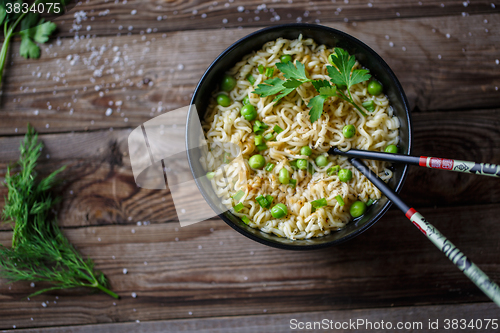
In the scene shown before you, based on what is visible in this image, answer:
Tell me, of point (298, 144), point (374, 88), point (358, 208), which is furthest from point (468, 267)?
point (374, 88)

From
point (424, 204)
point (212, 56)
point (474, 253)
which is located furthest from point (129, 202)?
point (474, 253)

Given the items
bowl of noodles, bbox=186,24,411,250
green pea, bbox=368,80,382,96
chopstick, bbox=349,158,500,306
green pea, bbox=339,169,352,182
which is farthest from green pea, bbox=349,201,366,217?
green pea, bbox=368,80,382,96

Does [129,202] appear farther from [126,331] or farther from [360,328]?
[360,328]

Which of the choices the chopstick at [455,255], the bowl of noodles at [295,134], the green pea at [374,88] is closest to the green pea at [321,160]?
the bowl of noodles at [295,134]

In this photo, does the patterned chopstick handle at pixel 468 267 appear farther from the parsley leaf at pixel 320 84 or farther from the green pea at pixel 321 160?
the parsley leaf at pixel 320 84

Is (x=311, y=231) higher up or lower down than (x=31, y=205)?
higher up

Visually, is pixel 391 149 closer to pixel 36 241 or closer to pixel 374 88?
pixel 374 88
